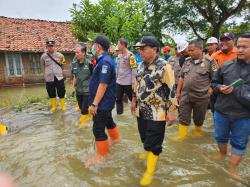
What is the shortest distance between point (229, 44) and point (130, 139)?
2.62 meters

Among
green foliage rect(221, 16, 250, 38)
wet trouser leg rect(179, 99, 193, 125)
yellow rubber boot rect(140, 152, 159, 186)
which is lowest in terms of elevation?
yellow rubber boot rect(140, 152, 159, 186)

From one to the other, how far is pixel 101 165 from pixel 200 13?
63.5 ft

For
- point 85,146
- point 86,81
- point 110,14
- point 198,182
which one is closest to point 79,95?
point 86,81

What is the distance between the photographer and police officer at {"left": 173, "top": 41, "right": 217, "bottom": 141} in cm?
558

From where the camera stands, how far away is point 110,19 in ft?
47.6

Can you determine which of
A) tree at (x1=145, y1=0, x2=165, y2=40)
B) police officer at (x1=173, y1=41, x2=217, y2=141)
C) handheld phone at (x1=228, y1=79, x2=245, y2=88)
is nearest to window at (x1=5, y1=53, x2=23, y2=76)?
tree at (x1=145, y1=0, x2=165, y2=40)

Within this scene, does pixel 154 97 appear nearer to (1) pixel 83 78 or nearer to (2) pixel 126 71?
(1) pixel 83 78

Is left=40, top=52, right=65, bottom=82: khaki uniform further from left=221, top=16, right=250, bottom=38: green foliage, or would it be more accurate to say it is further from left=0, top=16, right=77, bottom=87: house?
left=221, top=16, right=250, bottom=38: green foliage

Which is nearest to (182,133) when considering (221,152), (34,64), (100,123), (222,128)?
(221,152)

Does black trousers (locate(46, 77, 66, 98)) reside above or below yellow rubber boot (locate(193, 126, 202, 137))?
above

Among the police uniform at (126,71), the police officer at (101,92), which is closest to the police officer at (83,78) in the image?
the police uniform at (126,71)

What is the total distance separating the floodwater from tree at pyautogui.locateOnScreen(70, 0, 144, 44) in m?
8.55

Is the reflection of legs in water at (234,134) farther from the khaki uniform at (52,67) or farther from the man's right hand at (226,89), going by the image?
the khaki uniform at (52,67)

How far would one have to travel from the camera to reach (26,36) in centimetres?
2200
